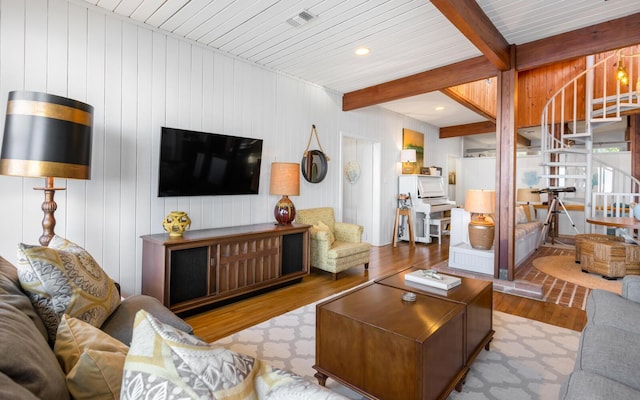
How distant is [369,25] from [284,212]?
2.23 meters

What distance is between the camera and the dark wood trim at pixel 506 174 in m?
3.65

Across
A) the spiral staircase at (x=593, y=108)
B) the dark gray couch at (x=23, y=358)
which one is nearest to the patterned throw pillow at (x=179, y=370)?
the dark gray couch at (x=23, y=358)

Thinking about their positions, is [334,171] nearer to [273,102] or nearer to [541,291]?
[273,102]

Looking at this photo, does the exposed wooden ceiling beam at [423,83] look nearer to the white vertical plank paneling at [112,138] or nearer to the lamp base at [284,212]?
the lamp base at [284,212]

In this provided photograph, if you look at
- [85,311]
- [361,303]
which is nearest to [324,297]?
[361,303]

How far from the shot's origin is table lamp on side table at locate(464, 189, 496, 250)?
3.71m

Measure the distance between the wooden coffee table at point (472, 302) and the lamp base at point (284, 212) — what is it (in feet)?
5.83

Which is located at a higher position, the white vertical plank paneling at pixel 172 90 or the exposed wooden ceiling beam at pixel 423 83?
the exposed wooden ceiling beam at pixel 423 83

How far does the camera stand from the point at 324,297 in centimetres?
349

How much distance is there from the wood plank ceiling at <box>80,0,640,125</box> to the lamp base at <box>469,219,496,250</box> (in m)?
1.86

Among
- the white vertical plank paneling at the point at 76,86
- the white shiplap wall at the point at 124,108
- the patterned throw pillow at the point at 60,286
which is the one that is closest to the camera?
the patterned throw pillow at the point at 60,286

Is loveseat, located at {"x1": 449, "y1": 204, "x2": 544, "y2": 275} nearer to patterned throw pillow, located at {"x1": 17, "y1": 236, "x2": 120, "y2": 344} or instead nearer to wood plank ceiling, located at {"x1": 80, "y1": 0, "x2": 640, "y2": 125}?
wood plank ceiling, located at {"x1": 80, "y1": 0, "x2": 640, "y2": 125}

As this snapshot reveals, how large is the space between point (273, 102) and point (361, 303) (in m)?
3.06

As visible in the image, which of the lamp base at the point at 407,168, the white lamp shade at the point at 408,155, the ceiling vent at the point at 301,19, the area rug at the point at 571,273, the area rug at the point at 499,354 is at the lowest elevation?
the area rug at the point at 499,354
